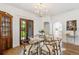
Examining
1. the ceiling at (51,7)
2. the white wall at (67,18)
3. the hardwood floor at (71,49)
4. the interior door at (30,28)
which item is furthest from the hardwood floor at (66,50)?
the ceiling at (51,7)

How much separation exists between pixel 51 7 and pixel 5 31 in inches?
42.0

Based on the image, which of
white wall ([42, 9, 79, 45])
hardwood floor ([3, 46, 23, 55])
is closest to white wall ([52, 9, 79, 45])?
white wall ([42, 9, 79, 45])

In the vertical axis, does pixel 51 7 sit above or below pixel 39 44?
above

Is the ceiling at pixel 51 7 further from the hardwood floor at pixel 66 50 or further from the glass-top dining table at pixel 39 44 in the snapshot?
the hardwood floor at pixel 66 50

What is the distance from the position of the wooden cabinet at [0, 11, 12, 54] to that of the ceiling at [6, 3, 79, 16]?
28 cm

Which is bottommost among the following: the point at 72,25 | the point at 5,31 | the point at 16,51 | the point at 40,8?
the point at 16,51

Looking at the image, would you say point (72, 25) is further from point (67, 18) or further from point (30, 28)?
point (30, 28)

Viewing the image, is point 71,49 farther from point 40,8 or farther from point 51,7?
point 40,8

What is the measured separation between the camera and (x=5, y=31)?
2016 mm

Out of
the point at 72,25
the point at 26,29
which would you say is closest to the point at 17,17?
the point at 26,29

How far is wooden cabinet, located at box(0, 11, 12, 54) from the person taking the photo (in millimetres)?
1940

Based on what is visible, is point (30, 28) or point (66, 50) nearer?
point (66, 50)

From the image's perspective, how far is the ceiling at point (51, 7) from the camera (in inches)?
77.8

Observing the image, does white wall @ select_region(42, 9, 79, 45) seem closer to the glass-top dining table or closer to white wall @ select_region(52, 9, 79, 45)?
white wall @ select_region(52, 9, 79, 45)
